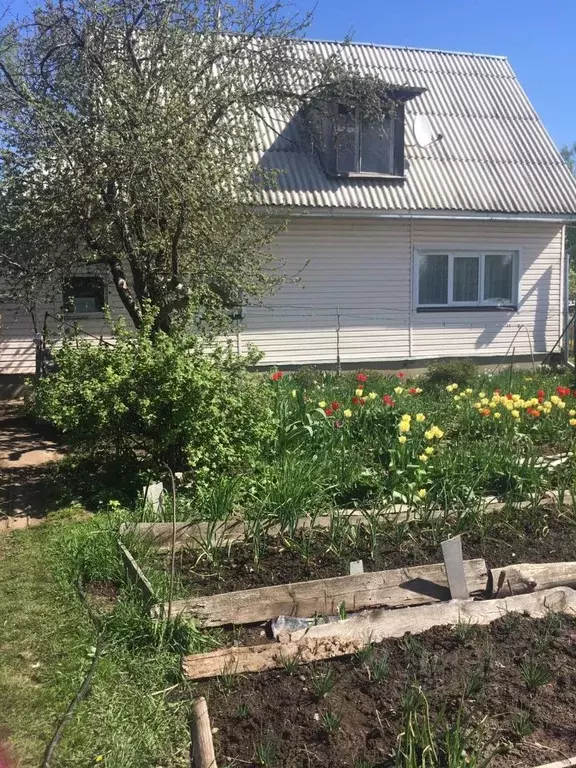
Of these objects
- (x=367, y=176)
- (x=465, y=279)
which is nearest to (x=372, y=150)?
(x=367, y=176)

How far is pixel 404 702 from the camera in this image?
2814 mm

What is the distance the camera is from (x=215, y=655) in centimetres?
318

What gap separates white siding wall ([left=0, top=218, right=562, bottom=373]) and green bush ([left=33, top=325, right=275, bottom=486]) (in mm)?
6190

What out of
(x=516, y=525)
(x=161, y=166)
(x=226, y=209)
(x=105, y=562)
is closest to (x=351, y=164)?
(x=226, y=209)

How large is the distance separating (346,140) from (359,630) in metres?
10.6

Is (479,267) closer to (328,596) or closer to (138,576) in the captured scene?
(328,596)

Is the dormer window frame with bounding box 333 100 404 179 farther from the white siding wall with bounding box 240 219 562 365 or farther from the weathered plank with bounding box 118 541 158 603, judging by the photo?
the weathered plank with bounding box 118 541 158 603

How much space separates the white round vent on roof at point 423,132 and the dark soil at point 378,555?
10.9 meters

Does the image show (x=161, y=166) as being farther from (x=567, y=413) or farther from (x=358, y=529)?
(x=567, y=413)

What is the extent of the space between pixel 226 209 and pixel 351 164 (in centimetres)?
572

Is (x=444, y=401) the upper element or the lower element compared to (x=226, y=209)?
lower

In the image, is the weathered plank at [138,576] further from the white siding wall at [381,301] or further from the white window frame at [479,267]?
the white window frame at [479,267]

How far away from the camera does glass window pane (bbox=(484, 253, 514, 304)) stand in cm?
1413

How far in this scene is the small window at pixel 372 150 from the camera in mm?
12820
